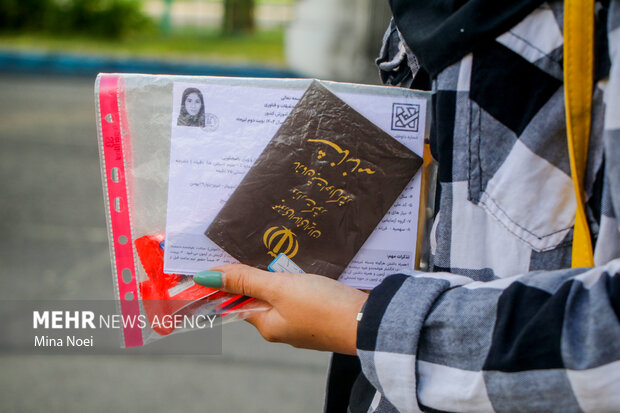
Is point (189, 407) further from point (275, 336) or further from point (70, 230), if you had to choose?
point (70, 230)

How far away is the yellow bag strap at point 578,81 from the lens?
2.37 feet

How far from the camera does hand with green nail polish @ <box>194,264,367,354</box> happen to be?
854 millimetres

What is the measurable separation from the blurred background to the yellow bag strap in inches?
79.2

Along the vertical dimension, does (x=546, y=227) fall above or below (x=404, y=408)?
above

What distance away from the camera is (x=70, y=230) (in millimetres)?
4098

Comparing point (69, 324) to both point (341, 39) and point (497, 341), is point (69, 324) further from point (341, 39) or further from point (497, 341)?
point (341, 39)

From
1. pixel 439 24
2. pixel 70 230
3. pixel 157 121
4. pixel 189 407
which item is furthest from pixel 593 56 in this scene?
pixel 70 230

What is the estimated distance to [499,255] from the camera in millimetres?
841

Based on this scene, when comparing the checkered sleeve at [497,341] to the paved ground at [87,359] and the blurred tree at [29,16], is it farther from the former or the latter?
the blurred tree at [29,16]

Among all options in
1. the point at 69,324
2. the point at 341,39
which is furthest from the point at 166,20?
the point at 69,324

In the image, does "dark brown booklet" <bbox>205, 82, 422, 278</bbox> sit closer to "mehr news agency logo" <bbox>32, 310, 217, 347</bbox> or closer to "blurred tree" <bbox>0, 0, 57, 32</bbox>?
"mehr news agency logo" <bbox>32, 310, 217, 347</bbox>

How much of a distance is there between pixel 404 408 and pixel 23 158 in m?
5.57

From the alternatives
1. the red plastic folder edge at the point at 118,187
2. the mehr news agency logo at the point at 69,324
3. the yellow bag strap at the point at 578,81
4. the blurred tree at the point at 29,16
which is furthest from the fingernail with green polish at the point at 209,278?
the blurred tree at the point at 29,16

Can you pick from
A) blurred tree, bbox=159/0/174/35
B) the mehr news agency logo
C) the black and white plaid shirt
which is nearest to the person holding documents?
the black and white plaid shirt
